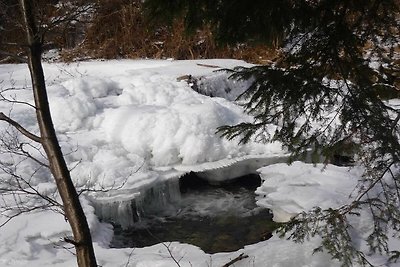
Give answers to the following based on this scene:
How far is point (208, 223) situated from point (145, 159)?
144 cm

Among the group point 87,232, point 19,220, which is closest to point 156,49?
point 19,220

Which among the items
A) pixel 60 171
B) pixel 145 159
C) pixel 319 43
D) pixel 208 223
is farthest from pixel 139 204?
pixel 319 43

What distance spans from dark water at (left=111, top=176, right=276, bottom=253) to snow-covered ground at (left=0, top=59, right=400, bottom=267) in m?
0.27

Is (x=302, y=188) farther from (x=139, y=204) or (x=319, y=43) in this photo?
(x=319, y=43)

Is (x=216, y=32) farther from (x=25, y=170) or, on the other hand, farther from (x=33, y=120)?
(x=33, y=120)

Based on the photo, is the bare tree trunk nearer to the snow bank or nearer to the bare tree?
the bare tree

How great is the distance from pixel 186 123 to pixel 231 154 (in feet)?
2.72

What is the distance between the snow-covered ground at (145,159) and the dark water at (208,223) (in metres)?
0.27

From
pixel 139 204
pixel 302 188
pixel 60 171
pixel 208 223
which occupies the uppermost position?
pixel 60 171

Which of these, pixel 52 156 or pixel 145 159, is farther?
pixel 145 159

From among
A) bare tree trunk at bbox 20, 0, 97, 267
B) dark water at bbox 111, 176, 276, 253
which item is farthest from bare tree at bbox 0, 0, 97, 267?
dark water at bbox 111, 176, 276, 253

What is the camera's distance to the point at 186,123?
7.69 meters

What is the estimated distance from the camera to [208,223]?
642cm

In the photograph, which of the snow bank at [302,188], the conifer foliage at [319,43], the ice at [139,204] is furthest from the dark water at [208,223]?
the conifer foliage at [319,43]
